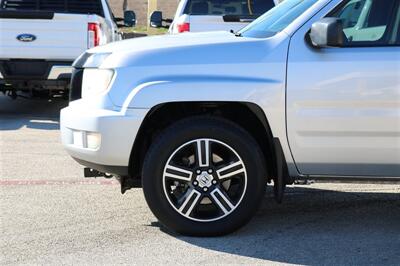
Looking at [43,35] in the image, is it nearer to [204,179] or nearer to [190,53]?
[190,53]

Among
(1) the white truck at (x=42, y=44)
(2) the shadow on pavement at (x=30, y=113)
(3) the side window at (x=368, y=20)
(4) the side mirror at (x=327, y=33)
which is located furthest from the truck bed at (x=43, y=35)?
(4) the side mirror at (x=327, y=33)

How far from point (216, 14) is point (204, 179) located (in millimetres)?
6321

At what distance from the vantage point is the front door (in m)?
4.62

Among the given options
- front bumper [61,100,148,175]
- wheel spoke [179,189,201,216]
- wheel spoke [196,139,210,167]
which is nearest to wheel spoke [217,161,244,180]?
wheel spoke [196,139,210,167]

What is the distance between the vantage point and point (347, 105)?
183 inches

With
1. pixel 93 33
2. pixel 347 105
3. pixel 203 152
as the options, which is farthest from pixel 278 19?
pixel 93 33

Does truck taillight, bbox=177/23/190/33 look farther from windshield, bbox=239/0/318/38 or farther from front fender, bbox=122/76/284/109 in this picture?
front fender, bbox=122/76/284/109

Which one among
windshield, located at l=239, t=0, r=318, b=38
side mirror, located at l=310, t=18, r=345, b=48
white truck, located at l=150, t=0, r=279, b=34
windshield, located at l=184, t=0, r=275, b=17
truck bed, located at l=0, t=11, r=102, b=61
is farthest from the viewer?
windshield, located at l=184, t=0, r=275, b=17

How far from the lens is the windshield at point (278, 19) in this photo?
196 inches

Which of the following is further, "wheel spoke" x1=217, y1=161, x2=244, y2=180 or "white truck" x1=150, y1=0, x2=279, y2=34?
"white truck" x1=150, y1=0, x2=279, y2=34

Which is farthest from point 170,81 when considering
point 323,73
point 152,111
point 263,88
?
point 323,73

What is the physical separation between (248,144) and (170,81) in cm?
73

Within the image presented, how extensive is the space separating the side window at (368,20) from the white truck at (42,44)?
18.9ft

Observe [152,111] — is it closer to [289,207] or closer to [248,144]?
[248,144]
